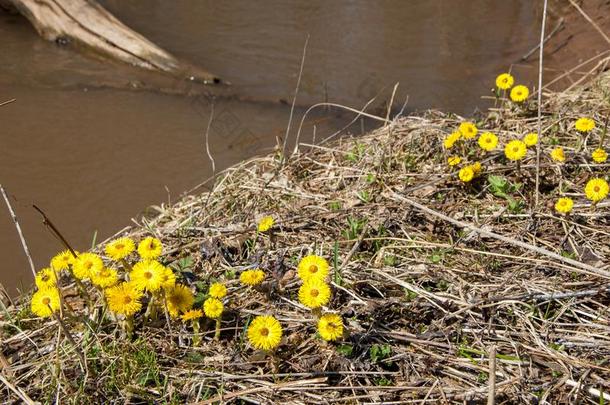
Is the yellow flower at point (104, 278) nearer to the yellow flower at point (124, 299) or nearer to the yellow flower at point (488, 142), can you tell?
the yellow flower at point (124, 299)

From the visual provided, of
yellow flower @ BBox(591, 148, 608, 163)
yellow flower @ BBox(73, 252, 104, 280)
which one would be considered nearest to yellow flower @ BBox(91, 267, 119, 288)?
yellow flower @ BBox(73, 252, 104, 280)

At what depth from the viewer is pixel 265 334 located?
2055mm

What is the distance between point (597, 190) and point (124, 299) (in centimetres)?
194

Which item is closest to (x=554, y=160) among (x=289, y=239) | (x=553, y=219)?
(x=553, y=219)

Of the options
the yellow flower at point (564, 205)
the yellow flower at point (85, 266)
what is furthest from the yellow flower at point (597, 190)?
the yellow flower at point (85, 266)

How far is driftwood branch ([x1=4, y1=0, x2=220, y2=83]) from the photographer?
5812 millimetres

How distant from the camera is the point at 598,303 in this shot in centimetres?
236

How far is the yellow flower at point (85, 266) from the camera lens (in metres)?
2.25

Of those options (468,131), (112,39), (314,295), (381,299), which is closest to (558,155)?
(468,131)

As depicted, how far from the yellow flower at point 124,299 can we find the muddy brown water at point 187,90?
172cm

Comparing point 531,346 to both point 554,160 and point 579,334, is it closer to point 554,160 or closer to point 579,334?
point 579,334

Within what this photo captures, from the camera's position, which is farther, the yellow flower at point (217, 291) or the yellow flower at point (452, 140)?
the yellow flower at point (452, 140)

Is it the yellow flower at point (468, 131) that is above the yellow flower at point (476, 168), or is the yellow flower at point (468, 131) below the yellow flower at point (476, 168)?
above

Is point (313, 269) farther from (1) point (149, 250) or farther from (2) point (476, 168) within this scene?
(2) point (476, 168)
